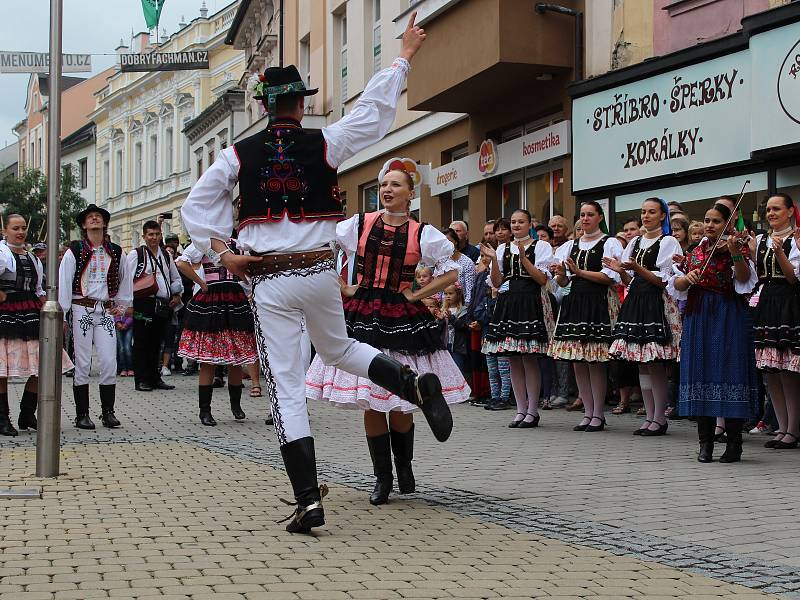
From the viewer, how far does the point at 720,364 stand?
9.08 m

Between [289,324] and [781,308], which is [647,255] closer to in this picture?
[781,308]

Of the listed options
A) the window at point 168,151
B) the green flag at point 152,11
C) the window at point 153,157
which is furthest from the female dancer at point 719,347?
the window at point 153,157

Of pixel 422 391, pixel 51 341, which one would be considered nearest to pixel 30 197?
pixel 51 341

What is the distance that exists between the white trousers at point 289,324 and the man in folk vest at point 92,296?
5.37 m

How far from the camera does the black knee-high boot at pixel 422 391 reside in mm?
6246

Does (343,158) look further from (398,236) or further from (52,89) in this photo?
(52,89)

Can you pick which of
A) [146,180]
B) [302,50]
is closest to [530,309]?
[302,50]

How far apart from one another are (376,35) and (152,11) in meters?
20.4

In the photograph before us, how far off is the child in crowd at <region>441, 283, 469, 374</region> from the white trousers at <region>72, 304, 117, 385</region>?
15.1 ft

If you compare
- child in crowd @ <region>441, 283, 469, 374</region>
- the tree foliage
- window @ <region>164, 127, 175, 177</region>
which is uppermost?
window @ <region>164, 127, 175, 177</region>

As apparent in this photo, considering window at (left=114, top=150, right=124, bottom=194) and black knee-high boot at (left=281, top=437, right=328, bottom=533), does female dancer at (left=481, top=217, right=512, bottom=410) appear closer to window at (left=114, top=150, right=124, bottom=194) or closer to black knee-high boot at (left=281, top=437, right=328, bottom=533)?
black knee-high boot at (left=281, top=437, right=328, bottom=533)

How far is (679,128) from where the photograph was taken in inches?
583

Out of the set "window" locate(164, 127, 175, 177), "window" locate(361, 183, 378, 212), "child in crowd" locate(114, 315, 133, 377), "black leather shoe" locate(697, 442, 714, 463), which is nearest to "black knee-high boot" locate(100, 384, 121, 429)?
"black leather shoe" locate(697, 442, 714, 463)

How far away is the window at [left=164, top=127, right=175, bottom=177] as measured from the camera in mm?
59691
